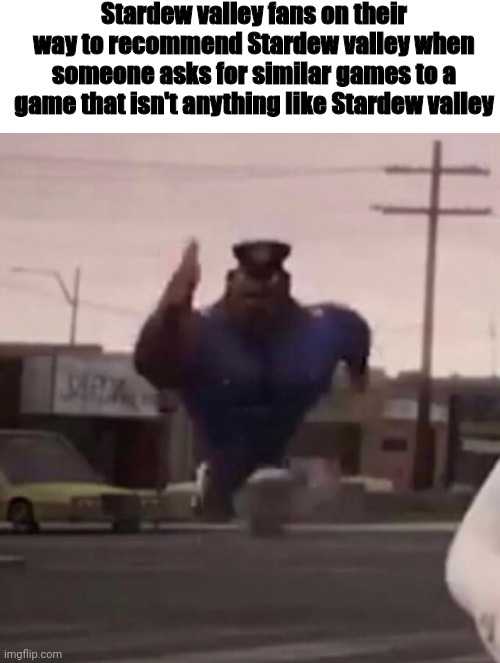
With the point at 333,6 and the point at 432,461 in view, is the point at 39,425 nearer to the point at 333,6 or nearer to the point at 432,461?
the point at 432,461

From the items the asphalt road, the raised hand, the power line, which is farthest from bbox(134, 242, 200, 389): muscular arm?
the asphalt road

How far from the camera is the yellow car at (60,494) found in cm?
290

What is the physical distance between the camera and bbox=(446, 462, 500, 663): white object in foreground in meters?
1.90

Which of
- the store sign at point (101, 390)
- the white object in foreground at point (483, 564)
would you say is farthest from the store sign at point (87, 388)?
the white object in foreground at point (483, 564)

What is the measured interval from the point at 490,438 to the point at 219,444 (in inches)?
23.0

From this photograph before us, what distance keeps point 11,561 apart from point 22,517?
0.12 metres

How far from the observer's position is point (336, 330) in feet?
9.78

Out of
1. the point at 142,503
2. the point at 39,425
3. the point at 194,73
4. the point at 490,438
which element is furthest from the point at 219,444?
the point at 194,73

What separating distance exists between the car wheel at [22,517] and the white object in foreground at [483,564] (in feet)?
4.00

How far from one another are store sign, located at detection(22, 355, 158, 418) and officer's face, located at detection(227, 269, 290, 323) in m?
0.26

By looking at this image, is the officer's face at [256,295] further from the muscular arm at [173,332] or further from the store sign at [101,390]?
the store sign at [101,390]

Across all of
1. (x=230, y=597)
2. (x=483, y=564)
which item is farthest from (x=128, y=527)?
(x=483, y=564)
